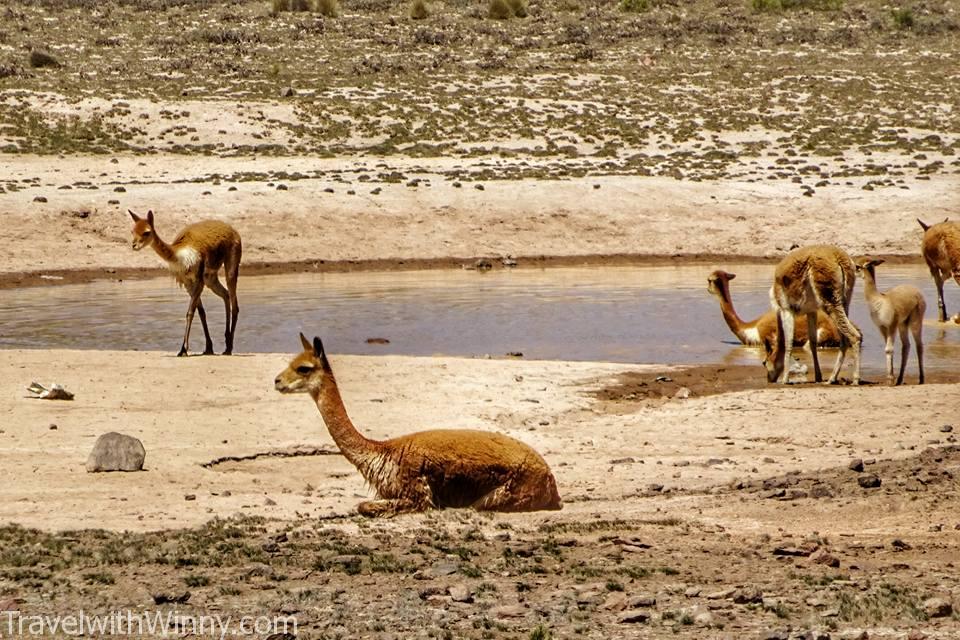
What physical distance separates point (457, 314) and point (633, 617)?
14.6 m

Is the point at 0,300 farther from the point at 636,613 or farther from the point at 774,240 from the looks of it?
the point at 636,613

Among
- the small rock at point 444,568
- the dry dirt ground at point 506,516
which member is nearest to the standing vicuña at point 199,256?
the dry dirt ground at point 506,516

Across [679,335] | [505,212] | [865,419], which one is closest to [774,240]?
[505,212]

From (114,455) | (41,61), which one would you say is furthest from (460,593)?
(41,61)

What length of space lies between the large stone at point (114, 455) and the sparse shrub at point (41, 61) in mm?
43436

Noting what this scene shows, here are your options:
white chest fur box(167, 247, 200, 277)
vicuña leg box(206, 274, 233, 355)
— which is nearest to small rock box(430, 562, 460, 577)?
vicuña leg box(206, 274, 233, 355)

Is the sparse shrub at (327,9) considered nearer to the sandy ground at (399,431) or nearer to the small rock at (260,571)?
the sandy ground at (399,431)

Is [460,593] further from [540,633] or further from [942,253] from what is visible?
[942,253]

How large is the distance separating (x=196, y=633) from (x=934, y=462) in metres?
6.29

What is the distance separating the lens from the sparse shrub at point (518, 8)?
212 feet

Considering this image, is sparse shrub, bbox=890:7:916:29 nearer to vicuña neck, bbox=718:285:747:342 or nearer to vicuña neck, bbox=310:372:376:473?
vicuña neck, bbox=718:285:747:342

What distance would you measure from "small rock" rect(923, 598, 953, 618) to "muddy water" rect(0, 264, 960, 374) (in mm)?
10450

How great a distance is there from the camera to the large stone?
1071cm

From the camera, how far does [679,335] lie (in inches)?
786
